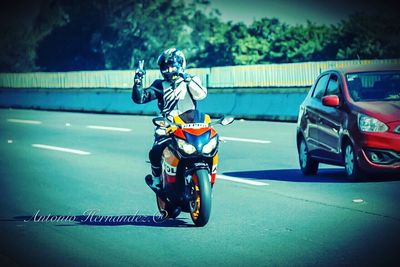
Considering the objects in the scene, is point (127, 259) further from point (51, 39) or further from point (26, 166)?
point (51, 39)

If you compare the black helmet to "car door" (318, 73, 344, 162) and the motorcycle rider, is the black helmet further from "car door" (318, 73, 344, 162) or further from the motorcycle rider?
"car door" (318, 73, 344, 162)

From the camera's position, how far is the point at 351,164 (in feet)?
40.4

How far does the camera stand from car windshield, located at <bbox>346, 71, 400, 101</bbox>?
41.8 ft

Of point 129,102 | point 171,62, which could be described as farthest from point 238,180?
point 129,102

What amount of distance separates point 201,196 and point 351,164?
438cm

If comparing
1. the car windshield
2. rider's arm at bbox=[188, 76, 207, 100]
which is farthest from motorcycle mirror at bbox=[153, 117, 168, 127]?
the car windshield

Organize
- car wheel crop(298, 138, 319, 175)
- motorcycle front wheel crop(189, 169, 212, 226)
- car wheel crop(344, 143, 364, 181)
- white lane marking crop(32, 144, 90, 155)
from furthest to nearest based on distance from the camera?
1. white lane marking crop(32, 144, 90, 155)
2. car wheel crop(298, 138, 319, 175)
3. car wheel crop(344, 143, 364, 181)
4. motorcycle front wheel crop(189, 169, 212, 226)

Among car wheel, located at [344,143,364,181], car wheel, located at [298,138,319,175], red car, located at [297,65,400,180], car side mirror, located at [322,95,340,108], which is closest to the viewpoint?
red car, located at [297,65,400,180]

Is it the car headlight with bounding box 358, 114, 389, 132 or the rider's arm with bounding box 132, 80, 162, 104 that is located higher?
the rider's arm with bounding box 132, 80, 162, 104

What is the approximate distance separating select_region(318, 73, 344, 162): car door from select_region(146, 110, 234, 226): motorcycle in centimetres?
406

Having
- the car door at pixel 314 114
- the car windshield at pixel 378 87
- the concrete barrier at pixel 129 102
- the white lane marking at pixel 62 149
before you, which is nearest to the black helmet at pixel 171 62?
the car windshield at pixel 378 87

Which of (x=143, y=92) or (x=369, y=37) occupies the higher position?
(x=143, y=92)

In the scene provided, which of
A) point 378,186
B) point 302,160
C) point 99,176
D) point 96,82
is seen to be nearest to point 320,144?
point 302,160

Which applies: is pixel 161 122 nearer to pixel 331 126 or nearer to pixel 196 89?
pixel 196 89
